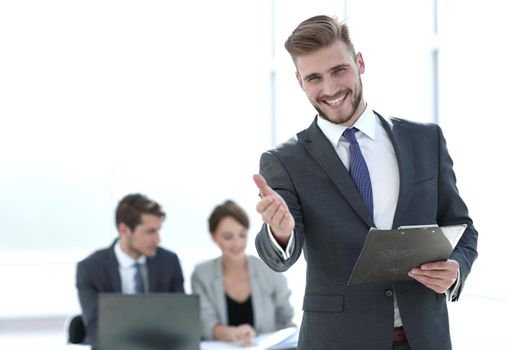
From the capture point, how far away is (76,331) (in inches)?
169

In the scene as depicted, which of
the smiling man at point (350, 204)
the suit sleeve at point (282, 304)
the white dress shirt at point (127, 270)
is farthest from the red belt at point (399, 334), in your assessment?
the white dress shirt at point (127, 270)

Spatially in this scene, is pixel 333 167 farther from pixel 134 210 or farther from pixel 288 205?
pixel 134 210

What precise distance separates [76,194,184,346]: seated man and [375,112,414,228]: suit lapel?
2676 mm

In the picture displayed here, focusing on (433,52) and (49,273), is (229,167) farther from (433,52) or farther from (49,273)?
(433,52)

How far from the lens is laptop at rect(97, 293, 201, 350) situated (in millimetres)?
3648

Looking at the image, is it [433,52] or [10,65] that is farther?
[10,65]

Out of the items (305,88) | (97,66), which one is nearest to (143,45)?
(97,66)

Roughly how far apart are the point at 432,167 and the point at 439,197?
0.09 metres

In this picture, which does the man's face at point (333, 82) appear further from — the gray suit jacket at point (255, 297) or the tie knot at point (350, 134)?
the gray suit jacket at point (255, 297)

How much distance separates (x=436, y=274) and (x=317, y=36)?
0.68 metres

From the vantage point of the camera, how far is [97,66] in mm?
8953

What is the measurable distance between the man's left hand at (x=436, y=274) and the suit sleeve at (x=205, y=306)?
9.17ft

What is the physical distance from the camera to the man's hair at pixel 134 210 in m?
4.98

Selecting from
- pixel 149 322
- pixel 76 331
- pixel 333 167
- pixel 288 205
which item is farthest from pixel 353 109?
pixel 76 331
